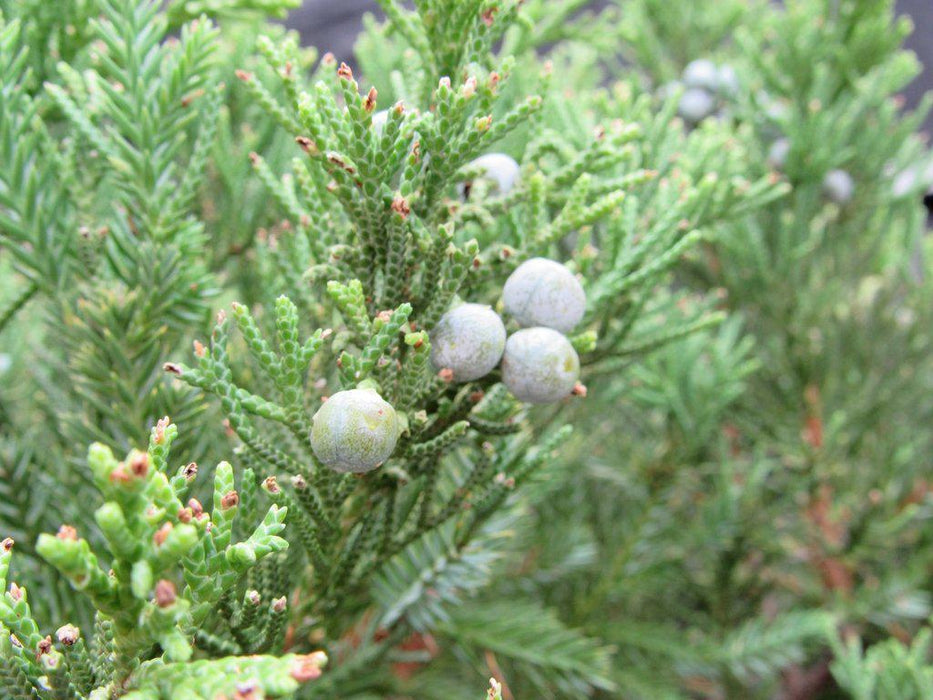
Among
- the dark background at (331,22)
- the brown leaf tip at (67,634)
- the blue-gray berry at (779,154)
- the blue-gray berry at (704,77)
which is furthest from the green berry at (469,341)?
the dark background at (331,22)

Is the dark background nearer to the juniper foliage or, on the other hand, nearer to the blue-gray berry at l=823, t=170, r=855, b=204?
the juniper foliage

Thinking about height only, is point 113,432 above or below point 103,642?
A: above

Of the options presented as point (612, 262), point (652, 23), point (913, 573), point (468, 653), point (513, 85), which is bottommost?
point (468, 653)

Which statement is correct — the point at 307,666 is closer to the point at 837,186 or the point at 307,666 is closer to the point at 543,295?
the point at 543,295

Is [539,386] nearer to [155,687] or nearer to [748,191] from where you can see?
[155,687]

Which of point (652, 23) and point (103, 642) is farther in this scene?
point (652, 23)

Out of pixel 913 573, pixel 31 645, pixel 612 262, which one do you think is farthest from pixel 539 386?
pixel 913 573

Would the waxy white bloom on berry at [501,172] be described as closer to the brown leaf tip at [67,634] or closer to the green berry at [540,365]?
the green berry at [540,365]
